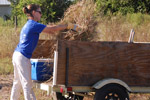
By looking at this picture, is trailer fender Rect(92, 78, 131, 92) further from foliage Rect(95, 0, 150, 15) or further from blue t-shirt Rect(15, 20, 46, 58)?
foliage Rect(95, 0, 150, 15)

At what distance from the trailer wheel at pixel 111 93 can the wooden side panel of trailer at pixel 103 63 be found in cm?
16

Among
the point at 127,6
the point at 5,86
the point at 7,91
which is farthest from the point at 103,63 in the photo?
the point at 127,6

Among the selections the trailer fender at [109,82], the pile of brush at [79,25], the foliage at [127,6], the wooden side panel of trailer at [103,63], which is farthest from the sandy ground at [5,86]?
the foliage at [127,6]

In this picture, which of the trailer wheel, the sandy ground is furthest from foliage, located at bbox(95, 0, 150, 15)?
the trailer wheel

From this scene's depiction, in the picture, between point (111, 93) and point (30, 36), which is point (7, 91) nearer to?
point (30, 36)

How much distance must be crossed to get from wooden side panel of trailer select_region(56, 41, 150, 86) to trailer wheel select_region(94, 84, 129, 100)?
0.53 ft

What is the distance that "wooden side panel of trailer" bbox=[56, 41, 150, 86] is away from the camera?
5.25 meters

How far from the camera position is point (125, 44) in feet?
18.0

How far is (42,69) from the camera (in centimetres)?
575

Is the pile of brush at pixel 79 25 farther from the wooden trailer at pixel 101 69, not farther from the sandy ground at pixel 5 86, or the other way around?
the sandy ground at pixel 5 86

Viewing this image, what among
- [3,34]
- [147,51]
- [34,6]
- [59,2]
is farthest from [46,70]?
[59,2]

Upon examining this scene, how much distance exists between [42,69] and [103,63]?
1.06 m

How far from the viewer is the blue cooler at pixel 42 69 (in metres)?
5.73

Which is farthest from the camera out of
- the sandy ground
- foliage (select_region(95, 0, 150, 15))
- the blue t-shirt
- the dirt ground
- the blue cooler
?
foliage (select_region(95, 0, 150, 15))
